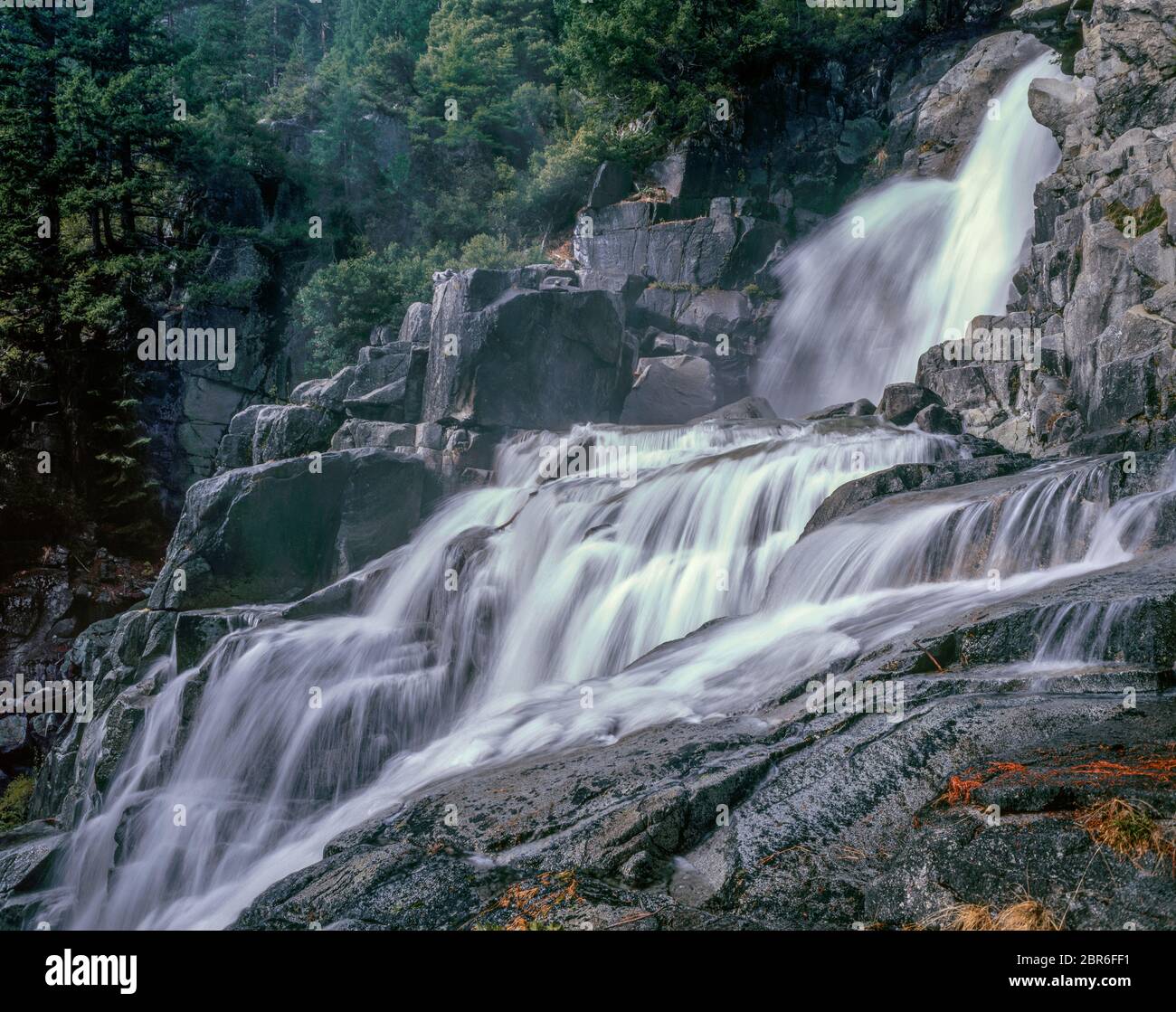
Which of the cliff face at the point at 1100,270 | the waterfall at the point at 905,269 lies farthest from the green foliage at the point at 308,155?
the cliff face at the point at 1100,270

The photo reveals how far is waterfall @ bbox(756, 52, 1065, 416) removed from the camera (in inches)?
795

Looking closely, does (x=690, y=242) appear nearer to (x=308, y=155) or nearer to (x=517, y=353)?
(x=517, y=353)

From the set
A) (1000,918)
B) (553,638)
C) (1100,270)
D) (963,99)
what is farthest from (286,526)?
(963,99)

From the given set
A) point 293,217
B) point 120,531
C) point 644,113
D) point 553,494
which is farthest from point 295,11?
point 553,494

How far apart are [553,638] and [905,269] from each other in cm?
1480

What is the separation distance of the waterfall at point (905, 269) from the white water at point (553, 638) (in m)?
6.43

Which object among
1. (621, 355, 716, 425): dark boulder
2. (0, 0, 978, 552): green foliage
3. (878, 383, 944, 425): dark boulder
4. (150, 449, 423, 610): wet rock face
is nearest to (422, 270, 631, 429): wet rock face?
(621, 355, 716, 425): dark boulder

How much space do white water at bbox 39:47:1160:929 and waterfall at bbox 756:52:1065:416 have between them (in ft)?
21.1

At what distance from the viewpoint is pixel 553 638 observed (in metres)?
11.8

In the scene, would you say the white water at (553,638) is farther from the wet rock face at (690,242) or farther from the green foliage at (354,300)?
the green foliage at (354,300)

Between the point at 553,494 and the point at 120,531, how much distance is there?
16334 millimetres

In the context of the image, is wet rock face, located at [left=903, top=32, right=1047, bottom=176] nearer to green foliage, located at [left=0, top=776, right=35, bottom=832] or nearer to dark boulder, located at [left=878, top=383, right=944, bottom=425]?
dark boulder, located at [left=878, top=383, right=944, bottom=425]

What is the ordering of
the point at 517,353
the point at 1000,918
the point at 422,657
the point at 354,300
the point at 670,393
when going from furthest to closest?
the point at 354,300, the point at 670,393, the point at 517,353, the point at 422,657, the point at 1000,918
